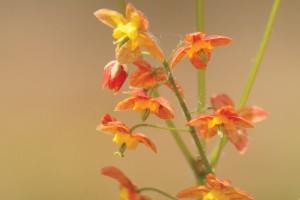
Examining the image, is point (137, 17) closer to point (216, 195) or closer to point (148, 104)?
point (148, 104)

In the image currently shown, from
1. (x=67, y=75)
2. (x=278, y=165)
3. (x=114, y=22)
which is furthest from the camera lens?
(x=67, y=75)

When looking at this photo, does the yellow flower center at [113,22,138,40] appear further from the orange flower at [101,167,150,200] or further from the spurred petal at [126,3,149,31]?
the orange flower at [101,167,150,200]

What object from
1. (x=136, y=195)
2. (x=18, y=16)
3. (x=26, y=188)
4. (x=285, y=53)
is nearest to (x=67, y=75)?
(x=18, y=16)

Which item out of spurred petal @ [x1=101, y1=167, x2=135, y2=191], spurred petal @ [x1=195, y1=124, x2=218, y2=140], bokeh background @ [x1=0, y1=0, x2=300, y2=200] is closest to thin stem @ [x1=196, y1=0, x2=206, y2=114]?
spurred petal @ [x1=195, y1=124, x2=218, y2=140]

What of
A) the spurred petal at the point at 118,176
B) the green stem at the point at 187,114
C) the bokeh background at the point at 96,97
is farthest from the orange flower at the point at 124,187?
the bokeh background at the point at 96,97

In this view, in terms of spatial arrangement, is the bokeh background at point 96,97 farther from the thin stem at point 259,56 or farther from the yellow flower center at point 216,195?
the yellow flower center at point 216,195

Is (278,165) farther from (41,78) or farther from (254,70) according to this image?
(254,70)

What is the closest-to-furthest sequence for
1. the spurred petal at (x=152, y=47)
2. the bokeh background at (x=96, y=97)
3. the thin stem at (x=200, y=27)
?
the spurred petal at (x=152, y=47), the thin stem at (x=200, y=27), the bokeh background at (x=96, y=97)
